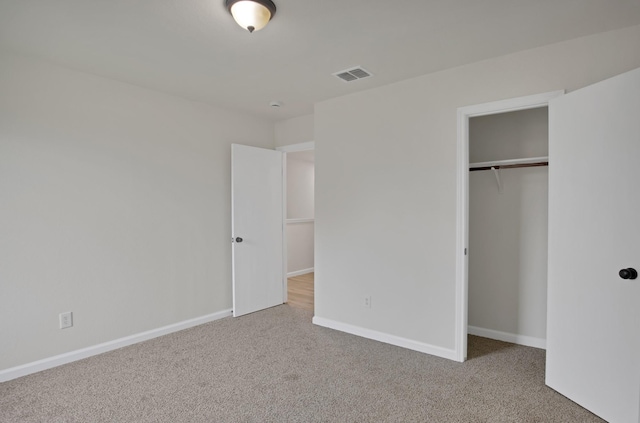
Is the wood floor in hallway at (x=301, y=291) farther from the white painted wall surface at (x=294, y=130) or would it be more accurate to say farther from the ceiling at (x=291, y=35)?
the ceiling at (x=291, y=35)

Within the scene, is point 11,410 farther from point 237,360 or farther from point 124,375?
point 237,360

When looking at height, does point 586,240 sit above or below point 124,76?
below

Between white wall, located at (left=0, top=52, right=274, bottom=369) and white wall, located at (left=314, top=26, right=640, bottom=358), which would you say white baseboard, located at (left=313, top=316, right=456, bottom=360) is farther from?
white wall, located at (left=0, top=52, right=274, bottom=369)

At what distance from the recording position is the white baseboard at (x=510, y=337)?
122 inches

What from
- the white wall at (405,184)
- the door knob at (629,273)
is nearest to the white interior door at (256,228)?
the white wall at (405,184)

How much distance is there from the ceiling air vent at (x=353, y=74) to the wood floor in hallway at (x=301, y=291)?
9.27ft

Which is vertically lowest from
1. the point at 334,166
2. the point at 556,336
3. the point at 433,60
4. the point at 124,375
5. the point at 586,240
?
the point at 124,375

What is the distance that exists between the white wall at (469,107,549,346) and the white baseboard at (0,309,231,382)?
2970mm

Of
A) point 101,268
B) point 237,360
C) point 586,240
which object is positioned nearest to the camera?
point 586,240

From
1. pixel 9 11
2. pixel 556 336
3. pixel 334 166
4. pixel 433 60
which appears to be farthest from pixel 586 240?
pixel 9 11

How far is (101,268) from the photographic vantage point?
3.12 meters

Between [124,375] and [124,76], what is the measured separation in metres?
2.53

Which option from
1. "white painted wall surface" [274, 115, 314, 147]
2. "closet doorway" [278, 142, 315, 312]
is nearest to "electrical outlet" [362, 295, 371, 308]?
"white painted wall surface" [274, 115, 314, 147]

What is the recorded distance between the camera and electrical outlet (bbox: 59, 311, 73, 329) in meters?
2.88
